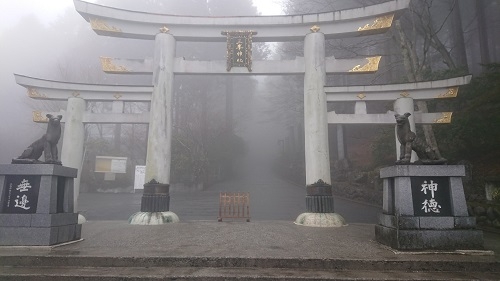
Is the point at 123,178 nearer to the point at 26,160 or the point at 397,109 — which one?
the point at 26,160

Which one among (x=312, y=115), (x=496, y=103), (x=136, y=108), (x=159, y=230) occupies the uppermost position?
(x=136, y=108)

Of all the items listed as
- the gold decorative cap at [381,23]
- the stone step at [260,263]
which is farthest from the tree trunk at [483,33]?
the stone step at [260,263]

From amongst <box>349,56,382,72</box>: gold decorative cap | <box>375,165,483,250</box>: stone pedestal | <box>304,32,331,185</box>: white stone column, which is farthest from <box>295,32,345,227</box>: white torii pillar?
<box>375,165,483,250</box>: stone pedestal

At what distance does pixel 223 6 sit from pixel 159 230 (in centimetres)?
2641

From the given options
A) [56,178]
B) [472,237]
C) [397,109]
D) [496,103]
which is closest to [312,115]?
[397,109]

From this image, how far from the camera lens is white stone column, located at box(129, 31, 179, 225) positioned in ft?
28.7

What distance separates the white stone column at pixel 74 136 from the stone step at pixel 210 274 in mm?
5124

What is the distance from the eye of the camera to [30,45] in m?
40.1

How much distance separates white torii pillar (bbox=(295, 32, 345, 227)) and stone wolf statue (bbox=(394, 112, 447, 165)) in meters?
2.77

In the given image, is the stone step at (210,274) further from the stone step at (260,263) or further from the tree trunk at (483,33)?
the tree trunk at (483,33)

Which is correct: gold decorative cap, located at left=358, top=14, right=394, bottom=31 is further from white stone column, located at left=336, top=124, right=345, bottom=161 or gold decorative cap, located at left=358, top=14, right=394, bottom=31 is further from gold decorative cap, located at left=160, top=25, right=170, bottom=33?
white stone column, located at left=336, top=124, right=345, bottom=161

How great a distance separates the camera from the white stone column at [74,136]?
9.37 metres

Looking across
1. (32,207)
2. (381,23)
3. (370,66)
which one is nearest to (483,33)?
(381,23)

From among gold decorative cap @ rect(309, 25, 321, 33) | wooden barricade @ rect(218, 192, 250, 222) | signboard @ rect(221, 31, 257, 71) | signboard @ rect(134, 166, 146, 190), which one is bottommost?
wooden barricade @ rect(218, 192, 250, 222)
